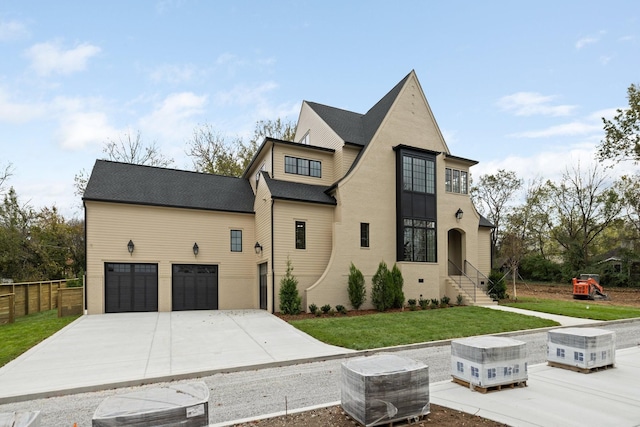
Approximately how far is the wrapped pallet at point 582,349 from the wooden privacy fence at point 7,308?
66.0ft

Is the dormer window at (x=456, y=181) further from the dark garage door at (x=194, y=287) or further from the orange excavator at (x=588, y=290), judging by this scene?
the dark garage door at (x=194, y=287)

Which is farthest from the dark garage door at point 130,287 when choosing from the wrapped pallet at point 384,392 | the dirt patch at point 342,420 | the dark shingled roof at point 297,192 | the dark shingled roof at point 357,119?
the wrapped pallet at point 384,392

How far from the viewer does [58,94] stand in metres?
17.8

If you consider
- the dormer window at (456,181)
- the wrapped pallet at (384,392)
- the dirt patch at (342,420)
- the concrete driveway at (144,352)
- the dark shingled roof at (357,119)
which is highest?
the dark shingled roof at (357,119)

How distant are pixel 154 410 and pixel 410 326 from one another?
1050 cm

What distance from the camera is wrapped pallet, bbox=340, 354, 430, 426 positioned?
462 cm

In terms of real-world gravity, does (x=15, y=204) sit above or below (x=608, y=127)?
below

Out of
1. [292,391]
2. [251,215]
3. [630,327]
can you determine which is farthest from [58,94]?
[630,327]

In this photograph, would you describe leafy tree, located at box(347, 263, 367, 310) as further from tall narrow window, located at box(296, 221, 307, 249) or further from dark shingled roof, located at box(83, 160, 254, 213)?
dark shingled roof, located at box(83, 160, 254, 213)

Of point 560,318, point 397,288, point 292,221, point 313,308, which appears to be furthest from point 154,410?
point 560,318

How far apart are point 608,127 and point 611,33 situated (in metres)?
18.7

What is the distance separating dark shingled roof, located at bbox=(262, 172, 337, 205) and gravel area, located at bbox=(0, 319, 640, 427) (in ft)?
31.3

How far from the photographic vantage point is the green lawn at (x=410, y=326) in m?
10.9

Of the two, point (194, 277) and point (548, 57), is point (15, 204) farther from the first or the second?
point (548, 57)
